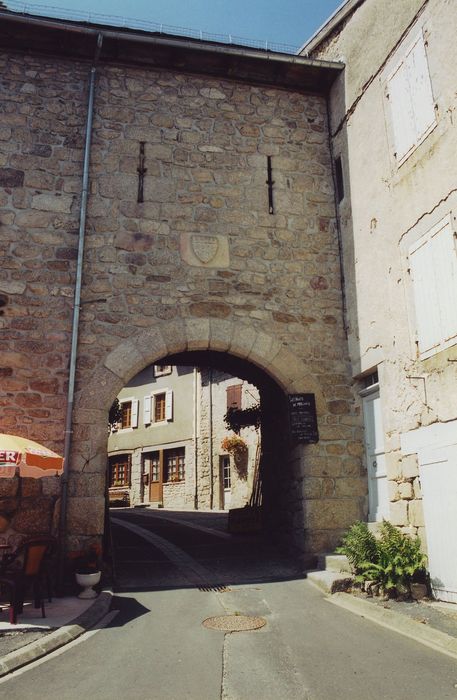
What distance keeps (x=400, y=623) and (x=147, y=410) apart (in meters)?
18.4

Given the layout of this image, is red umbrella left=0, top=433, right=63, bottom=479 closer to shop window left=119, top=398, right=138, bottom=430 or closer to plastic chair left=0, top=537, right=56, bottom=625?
plastic chair left=0, top=537, right=56, bottom=625

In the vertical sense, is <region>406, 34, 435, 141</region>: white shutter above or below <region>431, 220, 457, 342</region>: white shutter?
above

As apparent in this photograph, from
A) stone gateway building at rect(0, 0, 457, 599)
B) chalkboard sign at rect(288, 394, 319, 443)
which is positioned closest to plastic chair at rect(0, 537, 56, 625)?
stone gateway building at rect(0, 0, 457, 599)

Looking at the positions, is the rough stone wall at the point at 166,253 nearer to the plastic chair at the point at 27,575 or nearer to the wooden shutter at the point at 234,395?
the plastic chair at the point at 27,575

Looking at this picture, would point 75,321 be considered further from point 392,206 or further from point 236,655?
point 236,655

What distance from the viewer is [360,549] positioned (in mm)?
5648

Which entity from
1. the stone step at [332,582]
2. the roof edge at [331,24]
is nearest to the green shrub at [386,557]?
the stone step at [332,582]

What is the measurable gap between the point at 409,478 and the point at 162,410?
55.0 ft

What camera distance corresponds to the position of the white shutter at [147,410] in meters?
22.2

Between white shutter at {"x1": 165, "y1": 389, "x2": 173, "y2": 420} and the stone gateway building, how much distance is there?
1288 cm

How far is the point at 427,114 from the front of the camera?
596cm

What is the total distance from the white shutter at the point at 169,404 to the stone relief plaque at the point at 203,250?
14.4 meters

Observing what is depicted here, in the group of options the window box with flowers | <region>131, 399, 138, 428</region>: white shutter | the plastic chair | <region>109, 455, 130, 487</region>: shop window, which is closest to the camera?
the plastic chair

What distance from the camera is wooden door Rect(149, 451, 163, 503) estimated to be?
20875mm
